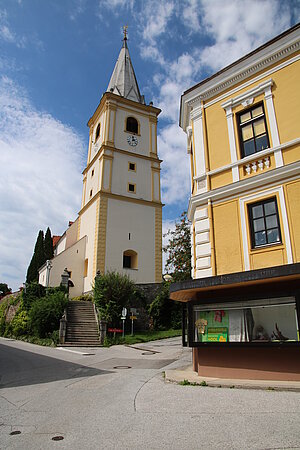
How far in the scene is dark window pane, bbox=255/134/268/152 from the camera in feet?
34.6

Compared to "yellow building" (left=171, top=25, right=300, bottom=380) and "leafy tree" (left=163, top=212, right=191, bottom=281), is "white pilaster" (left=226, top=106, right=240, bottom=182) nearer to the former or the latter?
"yellow building" (left=171, top=25, right=300, bottom=380)

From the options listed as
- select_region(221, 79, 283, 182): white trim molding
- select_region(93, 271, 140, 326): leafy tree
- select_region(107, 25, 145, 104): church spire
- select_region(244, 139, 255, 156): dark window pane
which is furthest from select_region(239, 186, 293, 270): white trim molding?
select_region(107, 25, 145, 104): church spire

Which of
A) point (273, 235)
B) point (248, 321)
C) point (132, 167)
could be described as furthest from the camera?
point (132, 167)

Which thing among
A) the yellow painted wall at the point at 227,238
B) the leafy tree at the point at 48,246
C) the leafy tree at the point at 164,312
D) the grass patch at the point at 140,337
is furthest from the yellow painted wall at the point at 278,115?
the leafy tree at the point at 48,246

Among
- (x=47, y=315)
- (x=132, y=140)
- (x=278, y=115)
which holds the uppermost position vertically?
(x=132, y=140)

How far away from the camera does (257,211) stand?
10.2 metres

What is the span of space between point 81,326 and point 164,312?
266 inches

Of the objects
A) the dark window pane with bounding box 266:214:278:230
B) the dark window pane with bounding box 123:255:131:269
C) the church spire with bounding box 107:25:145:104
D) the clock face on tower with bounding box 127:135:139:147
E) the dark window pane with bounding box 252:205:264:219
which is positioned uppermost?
the church spire with bounding box 107:25:145:104

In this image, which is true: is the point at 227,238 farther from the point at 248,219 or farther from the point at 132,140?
the point at 132,140

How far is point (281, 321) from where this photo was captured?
8594mm

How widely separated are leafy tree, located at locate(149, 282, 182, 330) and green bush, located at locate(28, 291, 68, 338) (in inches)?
263

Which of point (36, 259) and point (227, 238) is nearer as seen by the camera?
point (227, 238)

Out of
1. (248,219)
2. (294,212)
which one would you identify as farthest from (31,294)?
(294,212)

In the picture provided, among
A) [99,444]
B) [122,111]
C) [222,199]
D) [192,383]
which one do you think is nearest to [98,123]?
[122,111]
